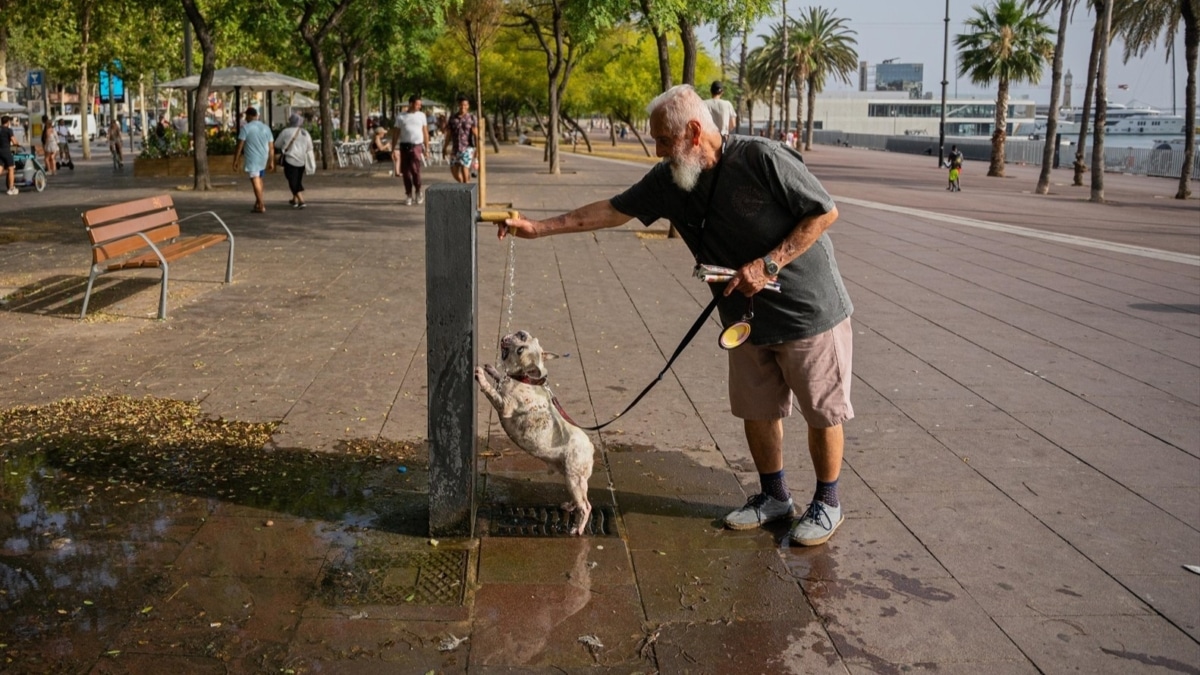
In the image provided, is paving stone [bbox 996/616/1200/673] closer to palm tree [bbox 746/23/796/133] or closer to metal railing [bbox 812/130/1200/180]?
metal railing [bbox 812/130/1200/180]

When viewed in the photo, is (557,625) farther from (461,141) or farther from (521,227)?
(461,141)

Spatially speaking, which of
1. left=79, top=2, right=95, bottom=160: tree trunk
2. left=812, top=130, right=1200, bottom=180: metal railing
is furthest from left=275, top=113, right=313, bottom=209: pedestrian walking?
left=812, top=130, right=1200, bottom=180: metal railing

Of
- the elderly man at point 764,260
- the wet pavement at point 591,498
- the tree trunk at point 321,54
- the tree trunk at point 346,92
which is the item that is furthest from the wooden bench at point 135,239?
the tree trunk at point 346,92

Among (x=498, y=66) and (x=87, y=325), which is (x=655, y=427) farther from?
(x=498, y=66)

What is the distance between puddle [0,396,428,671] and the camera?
3.71 meters

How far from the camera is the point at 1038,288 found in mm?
11172

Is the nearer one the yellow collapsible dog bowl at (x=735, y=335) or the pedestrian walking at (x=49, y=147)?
the yellow collapsible dog bowl at (x=735, y=335)

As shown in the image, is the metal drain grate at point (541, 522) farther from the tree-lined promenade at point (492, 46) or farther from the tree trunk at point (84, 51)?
the tree trunk at point (84, 51)

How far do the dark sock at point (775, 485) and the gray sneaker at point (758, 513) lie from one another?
2 centimetres

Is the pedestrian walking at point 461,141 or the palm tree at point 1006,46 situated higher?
the palm tree at point 1006,46

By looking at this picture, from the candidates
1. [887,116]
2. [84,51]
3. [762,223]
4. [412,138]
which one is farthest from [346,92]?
[887,116]

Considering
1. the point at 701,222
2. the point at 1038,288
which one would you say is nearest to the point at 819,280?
the point at 701,222

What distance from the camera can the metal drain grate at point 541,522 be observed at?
4.51 metres

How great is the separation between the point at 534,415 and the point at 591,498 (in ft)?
2.41
